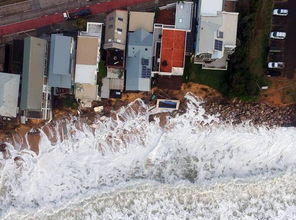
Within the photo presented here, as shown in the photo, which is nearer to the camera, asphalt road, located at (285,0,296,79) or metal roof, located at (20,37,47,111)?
metal roof, located at (20,37,47,111)

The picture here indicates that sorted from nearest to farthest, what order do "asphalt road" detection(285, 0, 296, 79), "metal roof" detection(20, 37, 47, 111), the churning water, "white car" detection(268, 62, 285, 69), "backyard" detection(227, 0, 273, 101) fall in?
"metal roof" detection(20, 37, 47, 111) < "backyard" detection(227, 0, 273, 101) < "white car" detection(268, 62, 285, 69) < "asphalt road" detection(285, 0, 296, 79) < the churning water

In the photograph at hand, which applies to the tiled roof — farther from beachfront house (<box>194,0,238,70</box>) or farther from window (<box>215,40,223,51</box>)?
window (<box>215,40,223,51</box>)

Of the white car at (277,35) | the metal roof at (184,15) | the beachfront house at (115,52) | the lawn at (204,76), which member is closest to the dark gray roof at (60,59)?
the beachfront house at (115,52)

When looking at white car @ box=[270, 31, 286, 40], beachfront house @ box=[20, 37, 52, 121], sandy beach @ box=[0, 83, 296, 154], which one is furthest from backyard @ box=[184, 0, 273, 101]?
beachfront house @ box=[20, 37, 52, 121]

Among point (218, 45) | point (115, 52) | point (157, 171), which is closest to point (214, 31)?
point (218, 45)

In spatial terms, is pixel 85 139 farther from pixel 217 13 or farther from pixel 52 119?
pixel 217 13

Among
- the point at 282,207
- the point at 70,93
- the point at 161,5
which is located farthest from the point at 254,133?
the point at 70,93

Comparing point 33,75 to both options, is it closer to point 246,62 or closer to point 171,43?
point 171,43
